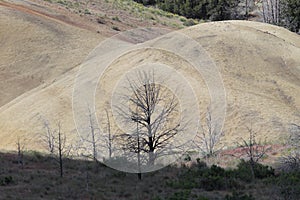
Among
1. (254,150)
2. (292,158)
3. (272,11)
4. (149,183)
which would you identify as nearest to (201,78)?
(254,150)

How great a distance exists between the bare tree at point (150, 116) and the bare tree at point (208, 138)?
5.06 feet

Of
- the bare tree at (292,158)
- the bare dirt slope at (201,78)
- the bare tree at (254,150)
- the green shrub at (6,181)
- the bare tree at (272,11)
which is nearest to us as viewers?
the green shrub at (6,181)

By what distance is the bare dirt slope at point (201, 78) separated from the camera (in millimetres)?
34688

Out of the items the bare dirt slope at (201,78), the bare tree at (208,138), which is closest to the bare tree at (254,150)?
the bare dirt slope at (201,78)

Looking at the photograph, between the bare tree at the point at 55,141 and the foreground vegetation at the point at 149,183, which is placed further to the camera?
the bare tree at the point at 55,141

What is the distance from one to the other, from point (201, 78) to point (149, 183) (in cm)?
1594

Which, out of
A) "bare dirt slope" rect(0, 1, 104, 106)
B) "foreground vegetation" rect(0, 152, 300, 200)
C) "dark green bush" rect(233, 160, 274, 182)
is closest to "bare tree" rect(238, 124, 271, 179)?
"dark green bush" rect(233, 160, 274, 182)

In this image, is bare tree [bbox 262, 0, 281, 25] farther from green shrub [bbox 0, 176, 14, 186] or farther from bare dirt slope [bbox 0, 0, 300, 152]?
green shrub [bbox 0, 176, 14, 186]

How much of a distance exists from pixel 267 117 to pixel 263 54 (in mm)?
10280

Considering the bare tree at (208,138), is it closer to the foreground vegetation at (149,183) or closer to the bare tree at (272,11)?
the foreground vegetation at (149,183)

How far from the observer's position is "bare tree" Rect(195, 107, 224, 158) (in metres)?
30.5

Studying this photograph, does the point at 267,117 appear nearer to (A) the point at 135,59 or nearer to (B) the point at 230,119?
(B) the point at 230,119

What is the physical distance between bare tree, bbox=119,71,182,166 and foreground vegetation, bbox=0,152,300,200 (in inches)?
59.4

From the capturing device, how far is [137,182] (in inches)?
952
